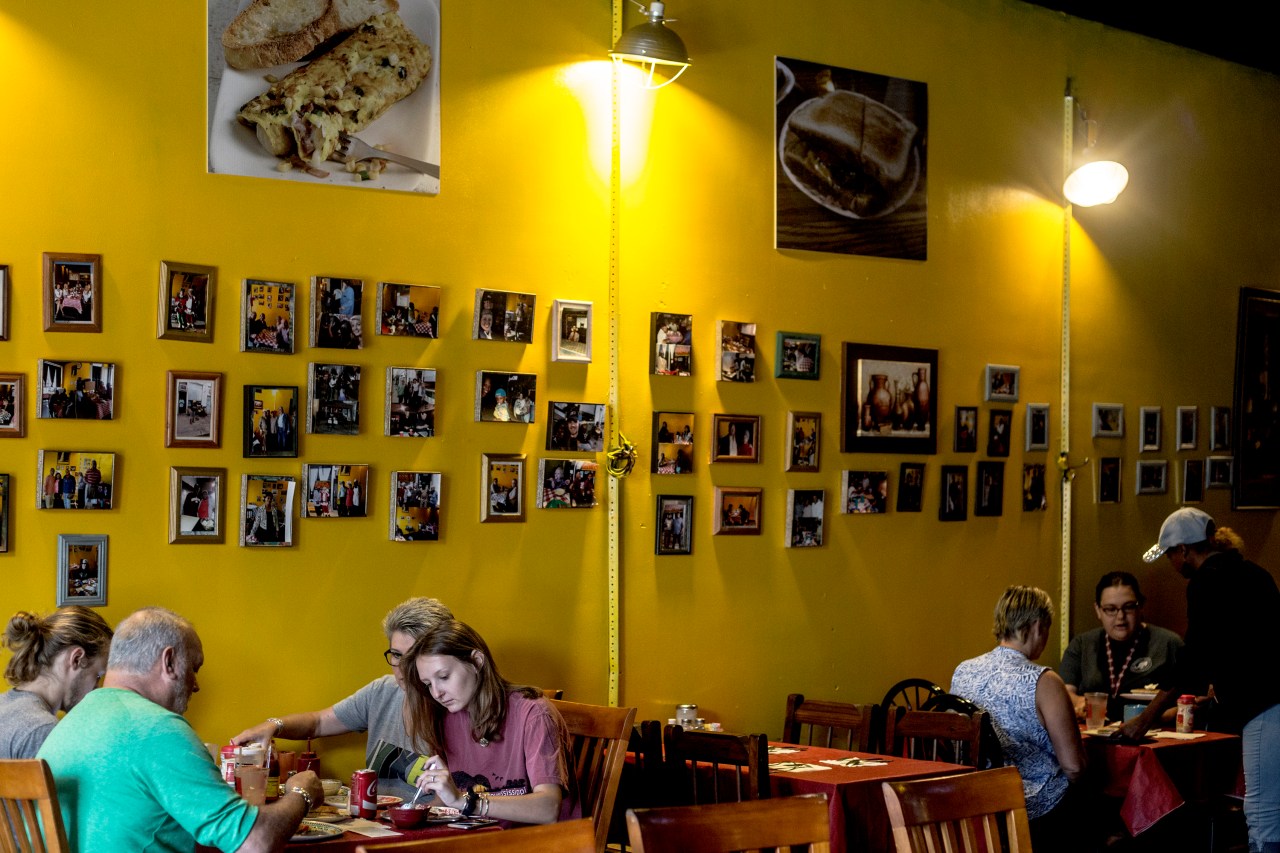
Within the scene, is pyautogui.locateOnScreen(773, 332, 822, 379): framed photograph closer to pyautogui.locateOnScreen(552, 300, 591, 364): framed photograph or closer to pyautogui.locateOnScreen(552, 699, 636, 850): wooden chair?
pyautogui.locateOnScreen(552, 300, 591, 364): framed photograph

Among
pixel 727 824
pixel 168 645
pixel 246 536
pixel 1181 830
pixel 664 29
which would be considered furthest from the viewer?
pixel 1181 830

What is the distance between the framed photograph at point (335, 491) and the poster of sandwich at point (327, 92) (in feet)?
3.23

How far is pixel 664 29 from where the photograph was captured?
16.6 ft

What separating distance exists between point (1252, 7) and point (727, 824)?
229 inches

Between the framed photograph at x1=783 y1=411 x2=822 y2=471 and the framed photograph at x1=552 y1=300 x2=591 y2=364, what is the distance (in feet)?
3.29

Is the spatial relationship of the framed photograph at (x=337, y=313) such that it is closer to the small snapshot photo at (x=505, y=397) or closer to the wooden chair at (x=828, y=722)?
the small snapshot photo at (x=505, y=397)

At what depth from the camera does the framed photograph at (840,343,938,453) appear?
5.86 meters

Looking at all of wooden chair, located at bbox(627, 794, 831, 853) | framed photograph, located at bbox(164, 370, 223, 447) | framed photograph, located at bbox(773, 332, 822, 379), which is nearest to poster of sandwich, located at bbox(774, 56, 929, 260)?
framed photograph, located at bbox(773, 332, 822, 379)

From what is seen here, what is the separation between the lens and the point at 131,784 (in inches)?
121

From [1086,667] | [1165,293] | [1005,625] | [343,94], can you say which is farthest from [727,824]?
[1165,293]

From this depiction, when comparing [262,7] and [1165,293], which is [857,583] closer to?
[1165,293]

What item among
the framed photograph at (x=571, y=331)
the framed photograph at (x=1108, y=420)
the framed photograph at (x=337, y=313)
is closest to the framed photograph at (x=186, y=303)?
the framed photograph at (x=337, y=313)

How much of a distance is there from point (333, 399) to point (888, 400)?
8.21ft

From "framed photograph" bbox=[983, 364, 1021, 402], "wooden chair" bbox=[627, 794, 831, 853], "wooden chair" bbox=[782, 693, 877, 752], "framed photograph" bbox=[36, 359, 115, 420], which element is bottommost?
"wooden chair" bbox=[782, 693, 877, 752]
